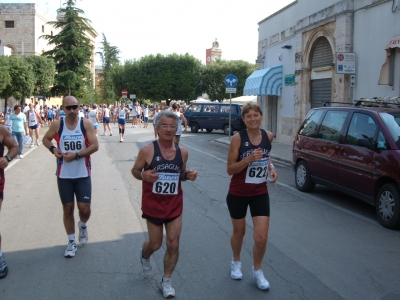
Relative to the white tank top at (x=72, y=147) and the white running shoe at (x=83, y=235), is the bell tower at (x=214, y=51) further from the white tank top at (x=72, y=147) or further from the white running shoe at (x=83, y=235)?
the white tank top at (x=72, y=147)

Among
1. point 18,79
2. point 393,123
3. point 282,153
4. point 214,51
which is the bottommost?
point 282,153

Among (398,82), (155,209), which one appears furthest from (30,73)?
(155,209)

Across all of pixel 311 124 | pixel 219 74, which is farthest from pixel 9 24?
pixel 311 124

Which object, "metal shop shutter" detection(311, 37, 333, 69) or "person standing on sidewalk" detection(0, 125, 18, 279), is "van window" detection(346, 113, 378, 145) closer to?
"person standing on sidewalk" detection(0, 125, 18, 279)

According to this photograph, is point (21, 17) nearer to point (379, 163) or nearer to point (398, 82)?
point (398, 82)

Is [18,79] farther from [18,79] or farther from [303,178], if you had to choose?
[303,178]

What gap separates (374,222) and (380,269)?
2326 mm

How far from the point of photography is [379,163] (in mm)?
7180

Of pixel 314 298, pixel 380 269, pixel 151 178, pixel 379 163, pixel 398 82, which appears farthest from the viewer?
pixel 398 82

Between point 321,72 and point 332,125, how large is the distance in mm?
9172

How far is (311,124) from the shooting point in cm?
961

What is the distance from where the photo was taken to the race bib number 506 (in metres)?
4.09

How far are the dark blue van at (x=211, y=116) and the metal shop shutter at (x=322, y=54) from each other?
10.2 m

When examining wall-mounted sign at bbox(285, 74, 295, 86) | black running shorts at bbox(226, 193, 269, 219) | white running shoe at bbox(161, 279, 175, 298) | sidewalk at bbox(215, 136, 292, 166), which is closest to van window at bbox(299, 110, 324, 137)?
sidewalk at bbox(215, 136, 292, 166)
